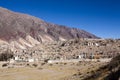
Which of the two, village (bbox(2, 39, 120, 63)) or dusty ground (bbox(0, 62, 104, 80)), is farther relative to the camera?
village (bbox(2, 39, 120, 63))

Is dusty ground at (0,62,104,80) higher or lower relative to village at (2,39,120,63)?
lower

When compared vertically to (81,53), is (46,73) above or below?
below

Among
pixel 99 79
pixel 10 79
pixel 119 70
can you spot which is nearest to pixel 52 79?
pixel 10 79

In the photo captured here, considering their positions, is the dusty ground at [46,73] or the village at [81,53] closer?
the dusty ground at [46,73]

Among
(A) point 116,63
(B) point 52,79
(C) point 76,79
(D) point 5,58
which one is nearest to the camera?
(A) point 116,63

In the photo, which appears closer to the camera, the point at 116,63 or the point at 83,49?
the point at 116,63

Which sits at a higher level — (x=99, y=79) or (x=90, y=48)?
(x=90, y=48)

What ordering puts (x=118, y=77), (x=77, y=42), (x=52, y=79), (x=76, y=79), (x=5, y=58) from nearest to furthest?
1. (x=118, y=77)
2. (x=76, y=79)
3. (x=52, y=79)
4. (x=5, y=58)
5. (x=77, y=42)

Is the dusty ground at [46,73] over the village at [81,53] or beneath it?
beneath

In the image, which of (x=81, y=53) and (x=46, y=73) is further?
(x=81, y=53)

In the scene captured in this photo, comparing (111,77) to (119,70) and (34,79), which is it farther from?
(34,79)
